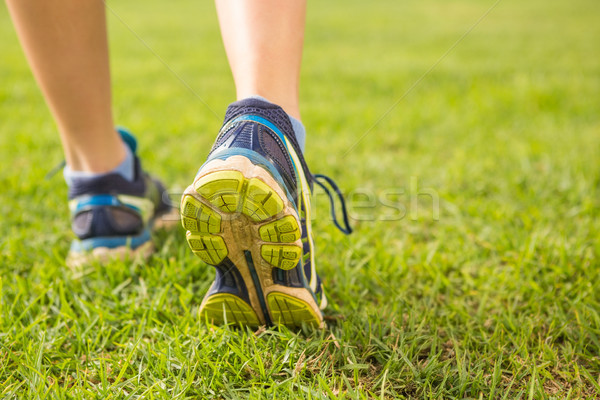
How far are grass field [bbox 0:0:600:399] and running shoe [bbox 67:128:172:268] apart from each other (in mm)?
79

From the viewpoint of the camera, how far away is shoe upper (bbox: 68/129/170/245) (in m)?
1.70

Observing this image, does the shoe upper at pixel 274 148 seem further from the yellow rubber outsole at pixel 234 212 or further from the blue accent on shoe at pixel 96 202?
the blue accent on shoe at pixel 96 202

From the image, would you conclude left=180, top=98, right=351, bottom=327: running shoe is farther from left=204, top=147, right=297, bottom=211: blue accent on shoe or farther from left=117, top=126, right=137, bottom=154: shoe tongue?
left=117, top=126, right=137, bottom=154: shoe tongue

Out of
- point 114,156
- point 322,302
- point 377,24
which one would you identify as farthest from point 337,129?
point 377,24

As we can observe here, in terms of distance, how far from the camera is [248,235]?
108 centimetres

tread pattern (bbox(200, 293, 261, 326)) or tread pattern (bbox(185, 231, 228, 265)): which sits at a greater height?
tread pattern (bbox(185, 231, 228, 265))

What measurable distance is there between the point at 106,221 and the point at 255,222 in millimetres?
905

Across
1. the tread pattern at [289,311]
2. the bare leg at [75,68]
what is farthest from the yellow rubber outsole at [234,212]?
the bare leg at [75,68]

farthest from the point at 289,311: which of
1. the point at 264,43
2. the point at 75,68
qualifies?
the point at 75,68

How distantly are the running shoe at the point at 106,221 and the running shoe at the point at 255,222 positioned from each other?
60cm

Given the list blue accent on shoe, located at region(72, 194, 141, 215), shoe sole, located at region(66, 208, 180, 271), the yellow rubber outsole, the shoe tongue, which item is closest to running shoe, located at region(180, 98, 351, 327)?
the yellow rubber outsole

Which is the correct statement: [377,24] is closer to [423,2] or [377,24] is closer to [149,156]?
[423,2]

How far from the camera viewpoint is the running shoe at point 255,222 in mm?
984

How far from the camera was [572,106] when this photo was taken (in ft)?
12.6
